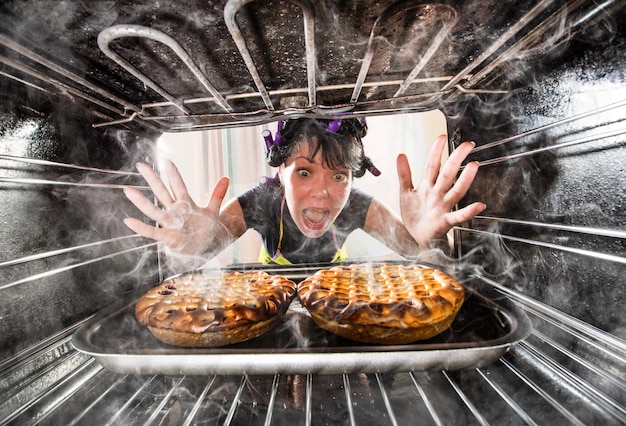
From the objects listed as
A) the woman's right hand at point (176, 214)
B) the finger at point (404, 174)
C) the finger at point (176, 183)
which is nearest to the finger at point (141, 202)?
Result: the woman's right hand at point (176, 214)

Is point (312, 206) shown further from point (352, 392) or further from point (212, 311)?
point (352, 392)

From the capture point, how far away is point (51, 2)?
625 mm

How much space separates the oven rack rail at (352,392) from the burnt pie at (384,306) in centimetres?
14

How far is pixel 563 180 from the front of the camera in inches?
36.0

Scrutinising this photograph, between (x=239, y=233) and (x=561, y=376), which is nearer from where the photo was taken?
(x=561, y=376)

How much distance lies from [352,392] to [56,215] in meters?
1.08

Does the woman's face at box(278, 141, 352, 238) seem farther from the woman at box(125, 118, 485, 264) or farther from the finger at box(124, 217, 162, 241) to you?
the finger at box(124, 217, 162, 241)

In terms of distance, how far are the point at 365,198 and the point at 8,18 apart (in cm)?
136

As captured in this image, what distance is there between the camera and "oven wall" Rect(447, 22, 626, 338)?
0.76 m

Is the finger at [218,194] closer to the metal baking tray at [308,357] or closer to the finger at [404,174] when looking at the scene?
the metal baking tray at [308,357]

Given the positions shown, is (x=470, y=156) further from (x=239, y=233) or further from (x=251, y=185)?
(x=239, y=233)

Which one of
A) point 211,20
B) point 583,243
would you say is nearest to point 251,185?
point 211,20

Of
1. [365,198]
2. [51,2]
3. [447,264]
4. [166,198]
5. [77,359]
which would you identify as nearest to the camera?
[51,2]

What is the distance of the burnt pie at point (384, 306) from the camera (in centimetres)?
89
